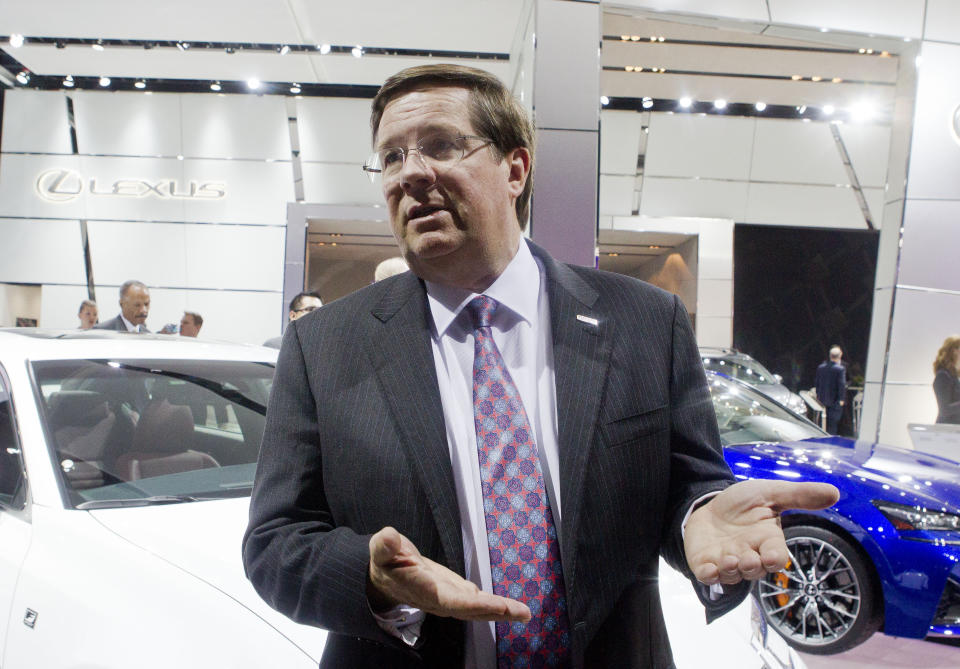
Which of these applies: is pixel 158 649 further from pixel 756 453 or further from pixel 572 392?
pixel 756 453

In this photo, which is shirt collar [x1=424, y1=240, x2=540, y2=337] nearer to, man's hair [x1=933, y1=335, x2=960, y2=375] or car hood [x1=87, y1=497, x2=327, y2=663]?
car hood [x1=87, y1=497, x2=327, y2=663]

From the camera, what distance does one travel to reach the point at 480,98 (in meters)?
1.25

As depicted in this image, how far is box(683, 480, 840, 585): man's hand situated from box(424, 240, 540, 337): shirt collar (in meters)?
0.45

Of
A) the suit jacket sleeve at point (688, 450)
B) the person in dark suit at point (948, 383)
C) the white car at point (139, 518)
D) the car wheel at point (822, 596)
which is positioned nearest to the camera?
the suit jacket sleeve at point (688, 450)

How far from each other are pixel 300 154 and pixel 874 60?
8620 millimetres

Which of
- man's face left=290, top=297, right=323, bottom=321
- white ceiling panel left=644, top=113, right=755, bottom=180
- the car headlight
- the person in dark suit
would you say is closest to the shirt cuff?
the car headlight

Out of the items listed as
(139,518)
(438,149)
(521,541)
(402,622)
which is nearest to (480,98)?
(438,149)

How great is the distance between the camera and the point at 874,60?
970 cm

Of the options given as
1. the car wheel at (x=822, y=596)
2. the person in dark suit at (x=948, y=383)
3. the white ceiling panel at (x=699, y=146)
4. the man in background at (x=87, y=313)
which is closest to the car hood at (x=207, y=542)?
the car wheel at (x=822, y=596)

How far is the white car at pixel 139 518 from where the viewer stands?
1.69 m

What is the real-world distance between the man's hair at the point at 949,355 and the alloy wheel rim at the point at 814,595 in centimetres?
357

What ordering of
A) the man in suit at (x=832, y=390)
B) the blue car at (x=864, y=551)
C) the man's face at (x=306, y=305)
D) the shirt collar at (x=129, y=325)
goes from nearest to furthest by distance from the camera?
the blue car at (x=864, y=551)
the man's face at (x=306, y=305)
the shirt collar at (x=129, y=325)
the man in suit at (x=832, y=390)

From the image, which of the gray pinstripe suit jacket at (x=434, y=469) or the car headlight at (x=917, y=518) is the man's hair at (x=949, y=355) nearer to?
the car headlight at (x=917, y=518)

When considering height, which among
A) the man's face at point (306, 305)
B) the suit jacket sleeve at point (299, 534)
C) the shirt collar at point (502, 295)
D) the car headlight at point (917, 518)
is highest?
the shirt collar at point (502, 295)
